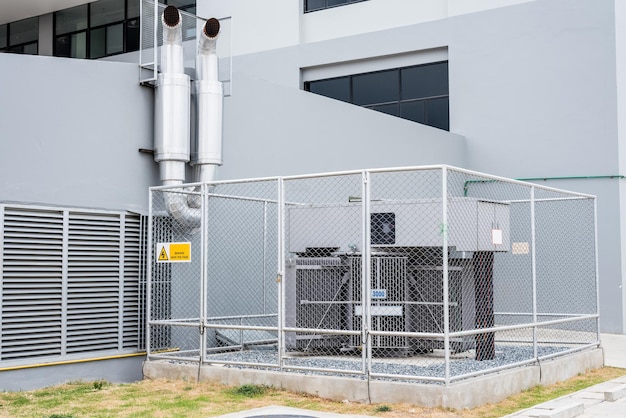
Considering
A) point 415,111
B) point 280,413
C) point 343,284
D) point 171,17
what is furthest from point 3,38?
point 280,413

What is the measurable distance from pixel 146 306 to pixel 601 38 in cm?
1186

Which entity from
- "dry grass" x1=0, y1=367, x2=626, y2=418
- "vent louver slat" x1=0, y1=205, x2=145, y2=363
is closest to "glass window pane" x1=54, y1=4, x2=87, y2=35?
"vent louver slat" x1=0, y1=205, x2=145, y2=363

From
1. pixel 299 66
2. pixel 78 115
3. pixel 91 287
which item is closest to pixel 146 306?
pixel 91 287

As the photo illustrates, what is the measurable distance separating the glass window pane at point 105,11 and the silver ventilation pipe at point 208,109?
38.4ft

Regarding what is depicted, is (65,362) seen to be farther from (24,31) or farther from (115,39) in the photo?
(24,31)

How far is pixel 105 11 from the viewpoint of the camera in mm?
23062

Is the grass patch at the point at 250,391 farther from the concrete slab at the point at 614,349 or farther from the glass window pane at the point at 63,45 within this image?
the glass window pane at the point at 63,45

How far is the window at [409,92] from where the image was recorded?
20.3 metres

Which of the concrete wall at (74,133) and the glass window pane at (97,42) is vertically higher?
the glass window pane at (97,42)

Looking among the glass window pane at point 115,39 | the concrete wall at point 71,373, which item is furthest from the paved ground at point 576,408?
the glass window pane at point 115,39

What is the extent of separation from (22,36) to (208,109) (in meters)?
14.8

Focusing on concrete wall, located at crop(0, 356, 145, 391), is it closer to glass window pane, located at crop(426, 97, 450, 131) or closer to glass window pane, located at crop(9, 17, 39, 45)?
glass window pane, located at crop(426, 97, 450, 131)

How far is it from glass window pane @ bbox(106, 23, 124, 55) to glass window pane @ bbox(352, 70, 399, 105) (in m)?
6.59

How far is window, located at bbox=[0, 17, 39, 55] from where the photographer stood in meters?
24.2
